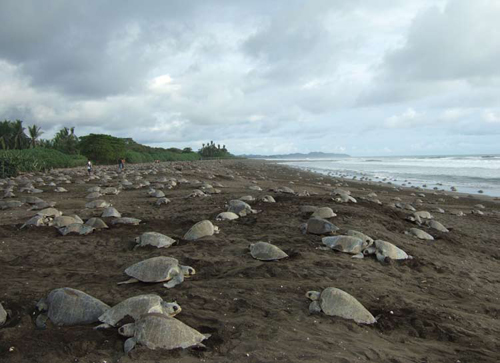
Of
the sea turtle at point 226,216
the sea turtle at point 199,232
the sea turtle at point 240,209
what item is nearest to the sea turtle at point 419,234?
the sea turtle at point 240,209

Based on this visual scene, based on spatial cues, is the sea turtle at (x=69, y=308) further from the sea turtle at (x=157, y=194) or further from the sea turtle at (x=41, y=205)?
the sea turtle at (x=157, y=194)

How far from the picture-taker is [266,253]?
5828mm

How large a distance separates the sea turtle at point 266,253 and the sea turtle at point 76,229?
3836 mm

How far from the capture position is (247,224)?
27.1 feet

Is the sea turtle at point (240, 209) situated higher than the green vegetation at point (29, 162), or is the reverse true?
the green vegetation at point (29, 162)

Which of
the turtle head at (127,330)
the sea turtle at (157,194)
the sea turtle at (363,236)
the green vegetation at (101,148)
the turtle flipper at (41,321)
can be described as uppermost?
the green vegetation at (101,148)

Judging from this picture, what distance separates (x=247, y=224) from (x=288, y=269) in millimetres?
3056

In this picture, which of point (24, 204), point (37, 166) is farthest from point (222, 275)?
point (37, 166)

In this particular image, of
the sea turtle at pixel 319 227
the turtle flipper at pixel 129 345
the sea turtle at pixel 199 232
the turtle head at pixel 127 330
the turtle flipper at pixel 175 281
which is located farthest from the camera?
the sea turtle at pixel 319 227

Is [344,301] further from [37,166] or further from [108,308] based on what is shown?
[37,166]

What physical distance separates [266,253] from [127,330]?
2.91m

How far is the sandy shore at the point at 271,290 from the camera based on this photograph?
3.22 meters

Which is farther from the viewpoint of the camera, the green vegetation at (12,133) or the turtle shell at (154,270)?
Result: the green vegetation at (12,133)

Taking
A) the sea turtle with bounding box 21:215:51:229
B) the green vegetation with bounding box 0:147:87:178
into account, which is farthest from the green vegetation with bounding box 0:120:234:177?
the sea turtle with bounding box 21:215:51:229
